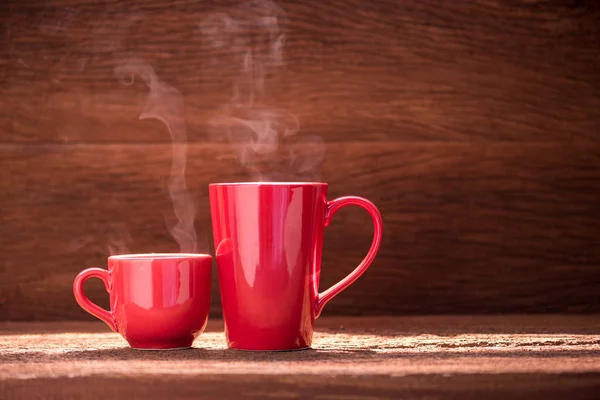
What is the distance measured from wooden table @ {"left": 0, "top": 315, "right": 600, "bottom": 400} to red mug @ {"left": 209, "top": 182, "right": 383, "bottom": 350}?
0.03 meters

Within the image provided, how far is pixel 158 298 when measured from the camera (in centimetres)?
71

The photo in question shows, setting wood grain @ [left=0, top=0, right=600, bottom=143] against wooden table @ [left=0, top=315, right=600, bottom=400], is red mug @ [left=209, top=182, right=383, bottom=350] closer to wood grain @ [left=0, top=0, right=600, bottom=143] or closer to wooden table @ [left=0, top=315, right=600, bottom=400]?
wooden table @ [left=0, top=315, right=600, bottom=400]

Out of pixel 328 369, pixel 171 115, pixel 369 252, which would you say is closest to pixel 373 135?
pixel 171 115

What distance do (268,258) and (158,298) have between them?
3.8 inches

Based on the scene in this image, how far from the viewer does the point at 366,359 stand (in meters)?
0.66

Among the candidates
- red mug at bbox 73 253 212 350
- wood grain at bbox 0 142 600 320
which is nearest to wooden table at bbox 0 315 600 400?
red mug at bbox 73 253 212 350

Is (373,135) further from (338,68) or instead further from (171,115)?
(171,115)

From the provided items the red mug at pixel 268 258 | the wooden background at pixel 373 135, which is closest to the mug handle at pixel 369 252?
the red mug at pixel 268 258

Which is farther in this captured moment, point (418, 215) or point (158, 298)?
point (418, 215)

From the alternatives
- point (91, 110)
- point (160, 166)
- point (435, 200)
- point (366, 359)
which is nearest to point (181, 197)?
point (160, 166)

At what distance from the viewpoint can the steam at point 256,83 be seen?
3.49ft

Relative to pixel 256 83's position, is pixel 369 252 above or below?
below

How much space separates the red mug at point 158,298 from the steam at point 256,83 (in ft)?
1.17

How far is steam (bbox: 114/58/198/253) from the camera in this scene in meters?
1.06
